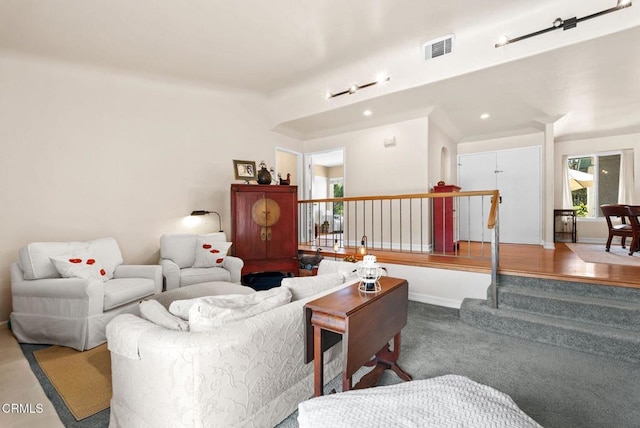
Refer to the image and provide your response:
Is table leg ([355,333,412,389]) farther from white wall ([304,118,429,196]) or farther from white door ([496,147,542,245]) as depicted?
white door ([496,147,542,245])

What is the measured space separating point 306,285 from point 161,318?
2.78 ft

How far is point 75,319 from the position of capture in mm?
2518

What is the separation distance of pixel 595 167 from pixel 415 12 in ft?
21.2

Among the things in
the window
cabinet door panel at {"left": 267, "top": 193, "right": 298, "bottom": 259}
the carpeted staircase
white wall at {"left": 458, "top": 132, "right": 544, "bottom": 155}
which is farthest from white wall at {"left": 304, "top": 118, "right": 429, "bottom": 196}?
the window

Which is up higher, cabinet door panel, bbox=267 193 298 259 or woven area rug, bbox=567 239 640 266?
cabinet door panel, bbox=267 193 298 259

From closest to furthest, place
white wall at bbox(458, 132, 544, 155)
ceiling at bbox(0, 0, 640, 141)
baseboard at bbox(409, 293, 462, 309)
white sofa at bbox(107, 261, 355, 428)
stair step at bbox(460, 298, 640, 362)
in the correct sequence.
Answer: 1. white sofa at bbox(107, 261, 355, 428)
2. stair step at bbox(460, 298, 640, 362)
3. ceiling at bbox(0, 0, 640, 141)
4. baseboard at bbox(409, 293, 462, 309)
5. white wall at bbox(458, 132, 544, 155)

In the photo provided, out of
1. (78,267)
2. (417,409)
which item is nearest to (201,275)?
(78,267)

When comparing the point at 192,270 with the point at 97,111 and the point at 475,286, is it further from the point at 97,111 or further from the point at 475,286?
the point at 475,286

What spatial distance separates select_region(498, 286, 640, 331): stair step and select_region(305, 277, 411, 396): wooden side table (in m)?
1.85

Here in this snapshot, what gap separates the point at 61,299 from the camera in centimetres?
258

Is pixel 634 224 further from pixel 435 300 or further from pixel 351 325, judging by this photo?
pixel 351 325

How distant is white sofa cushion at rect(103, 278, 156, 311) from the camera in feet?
8.77

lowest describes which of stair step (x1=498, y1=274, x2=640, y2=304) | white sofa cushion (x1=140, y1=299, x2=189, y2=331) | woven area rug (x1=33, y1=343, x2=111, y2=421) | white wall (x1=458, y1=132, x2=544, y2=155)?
woven area rug (x1=33, y1=343, x2=111, y2=421)

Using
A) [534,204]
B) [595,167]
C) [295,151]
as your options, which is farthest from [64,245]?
[595,167]
